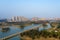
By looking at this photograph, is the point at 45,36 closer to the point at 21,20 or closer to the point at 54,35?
the point at 54,35

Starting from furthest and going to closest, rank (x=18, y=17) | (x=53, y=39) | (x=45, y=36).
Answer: (x=18, y=17) → (x=45, y=36) → (x=53, y=39)

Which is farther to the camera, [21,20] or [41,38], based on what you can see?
[21,20]

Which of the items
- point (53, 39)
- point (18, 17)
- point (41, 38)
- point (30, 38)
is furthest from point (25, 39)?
point (18, 17)

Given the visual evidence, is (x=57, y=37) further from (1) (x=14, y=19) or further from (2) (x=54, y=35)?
(1) (x=14, y=19)

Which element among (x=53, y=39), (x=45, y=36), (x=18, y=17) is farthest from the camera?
(x=18, y=17)

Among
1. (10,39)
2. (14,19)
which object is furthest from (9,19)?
(10,39)

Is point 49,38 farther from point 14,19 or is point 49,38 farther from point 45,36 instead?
point 14,19

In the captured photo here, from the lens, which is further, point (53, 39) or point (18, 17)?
point (18, 17)
